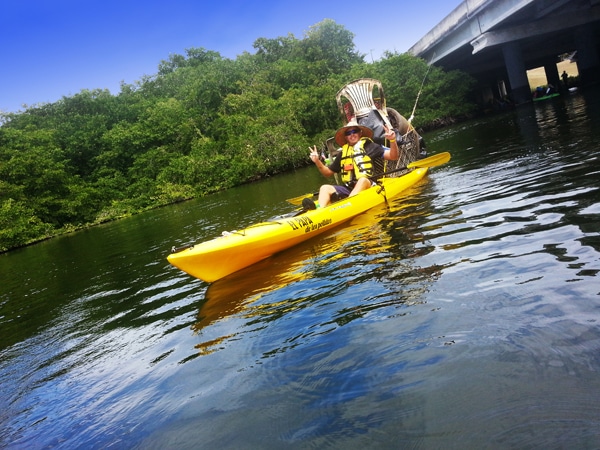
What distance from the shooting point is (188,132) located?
134 feet

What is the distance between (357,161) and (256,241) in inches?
123

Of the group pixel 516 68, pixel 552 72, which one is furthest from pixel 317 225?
pixel 552 72

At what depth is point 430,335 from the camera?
9.51ft

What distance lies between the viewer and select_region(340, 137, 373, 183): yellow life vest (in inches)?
318

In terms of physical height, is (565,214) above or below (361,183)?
below

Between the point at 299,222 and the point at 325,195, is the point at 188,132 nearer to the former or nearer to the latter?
the point at 325,195

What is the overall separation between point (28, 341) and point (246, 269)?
2.97 meters

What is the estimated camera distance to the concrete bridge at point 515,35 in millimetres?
21239

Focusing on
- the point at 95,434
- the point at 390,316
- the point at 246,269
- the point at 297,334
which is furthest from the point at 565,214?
the point at 95,434

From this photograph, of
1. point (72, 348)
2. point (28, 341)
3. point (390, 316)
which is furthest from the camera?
point (28, 341)

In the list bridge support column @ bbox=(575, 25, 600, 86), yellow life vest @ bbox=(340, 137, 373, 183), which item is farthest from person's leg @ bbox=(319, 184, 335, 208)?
bridge support column @ bbox=(575, 25, 600, 86)

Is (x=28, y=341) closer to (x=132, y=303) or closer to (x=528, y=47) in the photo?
(x=132, y=303)

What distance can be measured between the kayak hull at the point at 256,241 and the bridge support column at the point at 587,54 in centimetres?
2774

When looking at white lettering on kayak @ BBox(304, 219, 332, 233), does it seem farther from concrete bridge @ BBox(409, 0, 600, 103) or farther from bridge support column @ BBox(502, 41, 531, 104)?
bridge support column @ BBox(502, 41, 531, 104)
